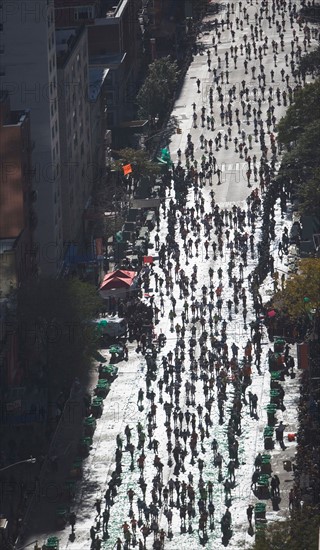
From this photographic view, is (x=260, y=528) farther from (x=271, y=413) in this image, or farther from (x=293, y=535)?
(x=271, y=413)

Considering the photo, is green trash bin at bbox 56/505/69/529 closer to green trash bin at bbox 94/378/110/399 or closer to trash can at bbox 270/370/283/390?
green trash bin at bbox 94/378/110/399

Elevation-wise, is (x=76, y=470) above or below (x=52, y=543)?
above

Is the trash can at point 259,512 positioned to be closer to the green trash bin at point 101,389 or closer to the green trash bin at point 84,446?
the green trash bin at point 84,446

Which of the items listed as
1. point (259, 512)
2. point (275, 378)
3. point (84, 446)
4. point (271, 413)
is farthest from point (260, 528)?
point (275, 378)

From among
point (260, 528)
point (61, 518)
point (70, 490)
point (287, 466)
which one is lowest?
point (260, 528)

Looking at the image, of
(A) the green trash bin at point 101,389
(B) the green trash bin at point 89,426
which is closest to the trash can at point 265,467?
(B) the green trash bin at point 89,426

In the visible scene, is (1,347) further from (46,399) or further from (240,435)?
(240,435)

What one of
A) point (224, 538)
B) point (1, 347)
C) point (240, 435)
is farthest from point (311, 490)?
point (1, 347)
